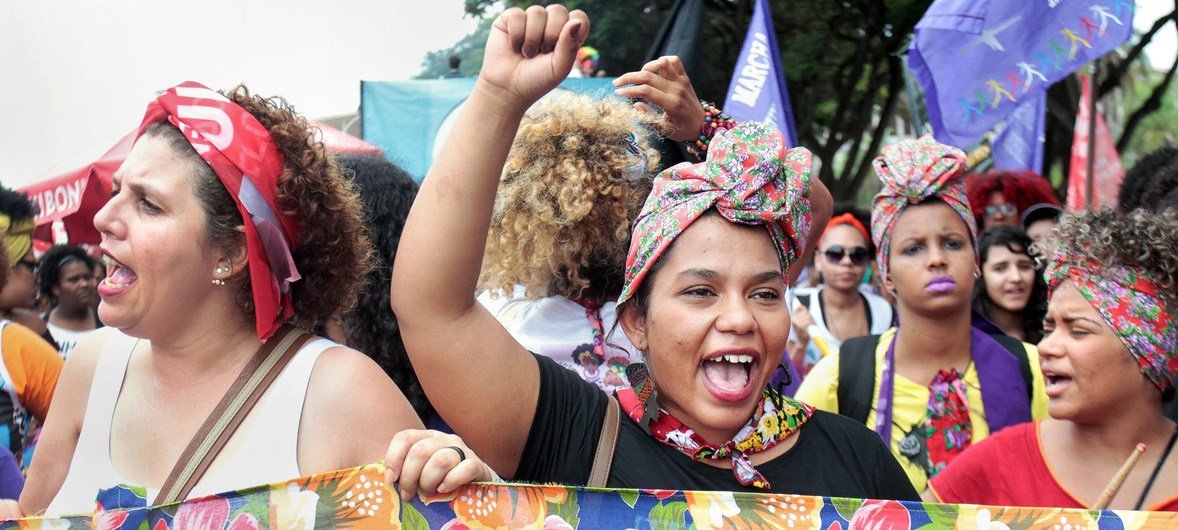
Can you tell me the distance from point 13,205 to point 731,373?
445cm

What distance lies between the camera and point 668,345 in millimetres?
2113

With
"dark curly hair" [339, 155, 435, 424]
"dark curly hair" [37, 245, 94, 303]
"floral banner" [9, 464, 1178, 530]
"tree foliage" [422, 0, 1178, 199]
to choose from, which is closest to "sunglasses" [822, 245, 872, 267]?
"dark curly hair" [339, 155, 435, 424]

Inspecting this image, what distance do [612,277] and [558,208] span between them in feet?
0.92

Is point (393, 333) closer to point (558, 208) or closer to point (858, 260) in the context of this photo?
point (558, 208)

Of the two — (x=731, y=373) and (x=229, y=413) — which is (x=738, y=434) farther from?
(x=229, y=413)

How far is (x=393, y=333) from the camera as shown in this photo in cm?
302

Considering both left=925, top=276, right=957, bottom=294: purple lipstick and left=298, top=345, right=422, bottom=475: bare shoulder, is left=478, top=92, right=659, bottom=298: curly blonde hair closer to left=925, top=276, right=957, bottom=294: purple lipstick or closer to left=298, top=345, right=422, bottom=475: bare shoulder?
left=298, top=345, right=422, bottom=475: bare shoulder

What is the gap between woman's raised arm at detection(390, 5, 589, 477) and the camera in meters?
1.82

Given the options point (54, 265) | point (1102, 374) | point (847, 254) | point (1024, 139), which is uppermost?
point (1024, 139)

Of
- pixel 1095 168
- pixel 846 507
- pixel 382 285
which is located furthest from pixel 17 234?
pixel 1095 168

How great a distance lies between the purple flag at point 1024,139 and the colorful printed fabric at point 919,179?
4379 millimetres

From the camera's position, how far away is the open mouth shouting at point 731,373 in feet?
6.79

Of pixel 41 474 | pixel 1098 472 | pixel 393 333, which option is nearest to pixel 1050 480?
pixel 1098 472

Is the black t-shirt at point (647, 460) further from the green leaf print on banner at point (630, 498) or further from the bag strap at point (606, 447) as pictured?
the green leaf print on banner at point (630, 498)
